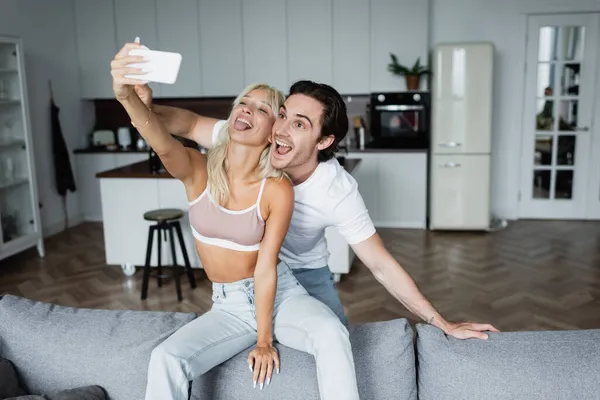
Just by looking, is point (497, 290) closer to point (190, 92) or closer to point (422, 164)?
point (422, 164)

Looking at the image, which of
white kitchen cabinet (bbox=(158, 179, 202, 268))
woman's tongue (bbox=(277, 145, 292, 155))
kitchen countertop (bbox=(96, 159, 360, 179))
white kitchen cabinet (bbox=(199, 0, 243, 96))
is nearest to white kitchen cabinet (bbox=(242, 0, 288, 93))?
white kitchen cabinet (bbox=(199, 0, 243, 96))

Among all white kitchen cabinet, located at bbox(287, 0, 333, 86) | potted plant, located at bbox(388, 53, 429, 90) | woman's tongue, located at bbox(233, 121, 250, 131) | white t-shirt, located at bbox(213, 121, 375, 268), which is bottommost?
white t-shirt, located at bbox(213, 121, 375, 268)

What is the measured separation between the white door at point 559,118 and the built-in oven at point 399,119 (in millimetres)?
1145

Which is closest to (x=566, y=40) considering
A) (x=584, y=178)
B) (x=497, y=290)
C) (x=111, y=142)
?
(x=584, y=178)

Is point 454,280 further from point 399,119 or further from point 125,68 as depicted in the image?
point 125,68

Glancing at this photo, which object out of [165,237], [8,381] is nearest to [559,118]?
[165,237]

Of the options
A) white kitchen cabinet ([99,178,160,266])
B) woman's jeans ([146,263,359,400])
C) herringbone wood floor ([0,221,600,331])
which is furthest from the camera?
white kitchen cabinet ([99,178,160,266])

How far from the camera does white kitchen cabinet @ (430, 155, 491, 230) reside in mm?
5715

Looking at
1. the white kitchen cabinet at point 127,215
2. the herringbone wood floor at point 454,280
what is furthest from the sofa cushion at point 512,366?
the white kitchen cabinet at point 127,215

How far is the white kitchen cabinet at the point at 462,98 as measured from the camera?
5527 mm

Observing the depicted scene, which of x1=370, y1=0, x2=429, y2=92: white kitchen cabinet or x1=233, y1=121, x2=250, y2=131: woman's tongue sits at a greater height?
x1=370, y1=0, x2=429, y2=92: white kitchen cabinet

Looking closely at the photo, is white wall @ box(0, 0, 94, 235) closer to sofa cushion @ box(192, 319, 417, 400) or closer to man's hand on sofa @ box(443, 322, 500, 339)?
sofa cushion @ box(192, 319, 417, 400)

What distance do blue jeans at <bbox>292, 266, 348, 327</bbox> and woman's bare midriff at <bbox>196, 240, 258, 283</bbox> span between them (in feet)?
1.23

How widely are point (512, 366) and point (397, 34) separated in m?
4.85
